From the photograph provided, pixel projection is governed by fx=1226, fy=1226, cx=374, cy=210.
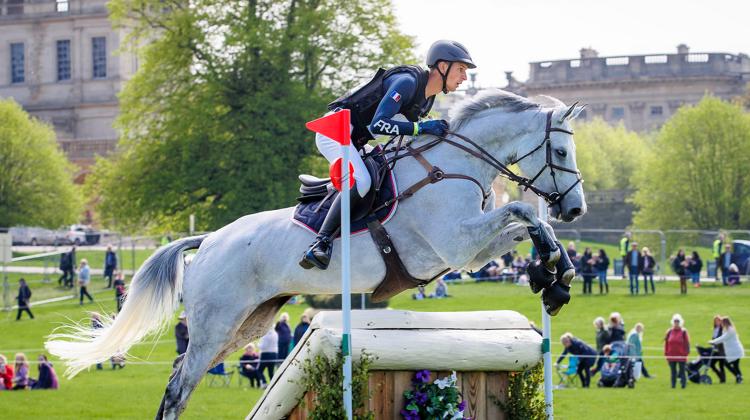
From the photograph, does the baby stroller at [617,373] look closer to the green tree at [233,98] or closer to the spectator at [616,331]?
the spectator at [616,331]

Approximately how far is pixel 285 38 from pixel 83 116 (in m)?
54.4

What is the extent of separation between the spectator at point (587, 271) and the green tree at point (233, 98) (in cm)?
1017

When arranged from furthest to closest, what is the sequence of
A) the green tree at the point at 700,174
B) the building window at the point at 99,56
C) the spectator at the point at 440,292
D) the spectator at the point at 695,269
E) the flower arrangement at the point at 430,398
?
1. the building window at the point at 99,56
2. the green tree at the point at 700,174
3. the spectator at the point at 440,292
4. the spectator at the point at 695,269
5. the flower arrangement at the point at 430,398

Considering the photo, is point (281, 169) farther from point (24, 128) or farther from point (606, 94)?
point (606, 94)

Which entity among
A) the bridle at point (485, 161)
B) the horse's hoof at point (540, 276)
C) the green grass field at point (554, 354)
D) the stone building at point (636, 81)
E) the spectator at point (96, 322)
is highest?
the stone building at point (636, 81)

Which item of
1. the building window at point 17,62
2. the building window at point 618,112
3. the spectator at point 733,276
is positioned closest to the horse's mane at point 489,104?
the spectator at point 733,276

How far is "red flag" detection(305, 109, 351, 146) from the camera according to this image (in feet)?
28.0

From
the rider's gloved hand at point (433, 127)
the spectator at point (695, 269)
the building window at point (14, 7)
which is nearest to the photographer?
the rider's gloved hand at point (433, 127)

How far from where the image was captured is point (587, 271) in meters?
34.8

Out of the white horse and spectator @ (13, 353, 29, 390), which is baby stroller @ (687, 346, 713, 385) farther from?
the white horse

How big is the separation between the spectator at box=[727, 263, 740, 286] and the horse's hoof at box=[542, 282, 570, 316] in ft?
88.2

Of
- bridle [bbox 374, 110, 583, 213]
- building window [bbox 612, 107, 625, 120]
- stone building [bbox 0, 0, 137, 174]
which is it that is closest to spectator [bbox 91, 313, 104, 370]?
bridle [bbox 374, 110, 583, 213]

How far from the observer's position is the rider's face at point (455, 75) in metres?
9.19

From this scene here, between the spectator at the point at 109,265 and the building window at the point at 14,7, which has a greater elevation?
the building window at the point at 14,7
